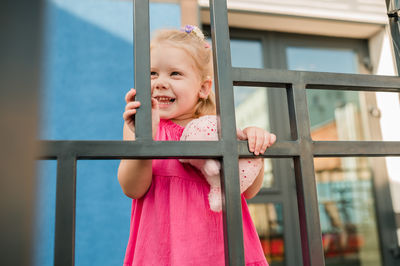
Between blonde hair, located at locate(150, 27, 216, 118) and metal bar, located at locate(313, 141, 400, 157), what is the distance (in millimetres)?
644

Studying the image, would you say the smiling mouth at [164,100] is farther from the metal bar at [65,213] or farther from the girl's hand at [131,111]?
the metal bar at [65,213]

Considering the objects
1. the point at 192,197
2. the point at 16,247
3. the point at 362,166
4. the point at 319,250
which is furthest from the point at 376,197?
the point at 16,247

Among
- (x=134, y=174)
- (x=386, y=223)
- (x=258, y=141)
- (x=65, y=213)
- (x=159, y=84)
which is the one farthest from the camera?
(x=386, y=223)

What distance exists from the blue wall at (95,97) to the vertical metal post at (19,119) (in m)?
2.19

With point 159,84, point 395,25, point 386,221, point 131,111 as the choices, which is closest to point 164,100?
point 159,84

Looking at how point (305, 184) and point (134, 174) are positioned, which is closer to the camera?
point (305, 184)

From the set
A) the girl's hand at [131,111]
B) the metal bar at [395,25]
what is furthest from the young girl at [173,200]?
the metal bar at [395,25]

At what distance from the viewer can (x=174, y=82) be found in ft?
3.79

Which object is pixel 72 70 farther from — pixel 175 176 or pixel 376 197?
pixel 376 197

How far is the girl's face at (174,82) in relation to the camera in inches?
45.0

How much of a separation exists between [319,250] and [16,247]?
52cm

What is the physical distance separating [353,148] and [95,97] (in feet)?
7.09

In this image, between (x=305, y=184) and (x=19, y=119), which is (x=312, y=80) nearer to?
(x=305, y=184)

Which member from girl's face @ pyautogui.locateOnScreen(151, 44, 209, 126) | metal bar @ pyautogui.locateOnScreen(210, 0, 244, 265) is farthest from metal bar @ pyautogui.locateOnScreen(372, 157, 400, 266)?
metal bar @ pyautogui.locateOnScreen(210, 0, 244, 265)
